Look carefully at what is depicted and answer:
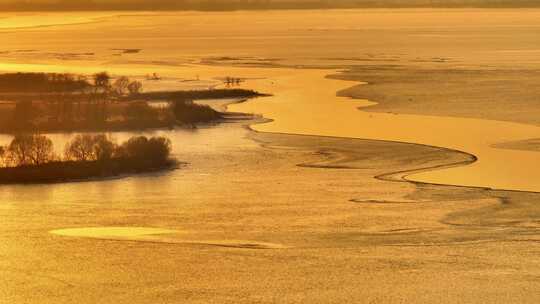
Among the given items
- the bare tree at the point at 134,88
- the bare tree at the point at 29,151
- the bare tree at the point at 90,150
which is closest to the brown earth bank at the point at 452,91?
the bare tree at the point at 134,88

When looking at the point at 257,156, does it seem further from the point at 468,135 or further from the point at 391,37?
the point at 391,37

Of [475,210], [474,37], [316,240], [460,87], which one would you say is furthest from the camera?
[474,37]

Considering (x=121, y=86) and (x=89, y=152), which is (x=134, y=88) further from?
(x=89, y=152)

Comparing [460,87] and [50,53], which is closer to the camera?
[460,87]

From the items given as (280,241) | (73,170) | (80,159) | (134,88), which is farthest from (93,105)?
(280,241)

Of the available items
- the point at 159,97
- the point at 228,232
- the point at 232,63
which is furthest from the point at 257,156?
the point at 232,63

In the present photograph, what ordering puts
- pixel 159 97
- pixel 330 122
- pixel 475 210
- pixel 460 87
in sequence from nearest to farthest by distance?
pixel 475 210 < pixel 330 122 < pixel 159 97 < pixel 460 87

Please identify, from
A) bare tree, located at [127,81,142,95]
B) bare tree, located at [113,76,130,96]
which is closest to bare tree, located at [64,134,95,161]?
bare tree, located at [127,81,142,95]
